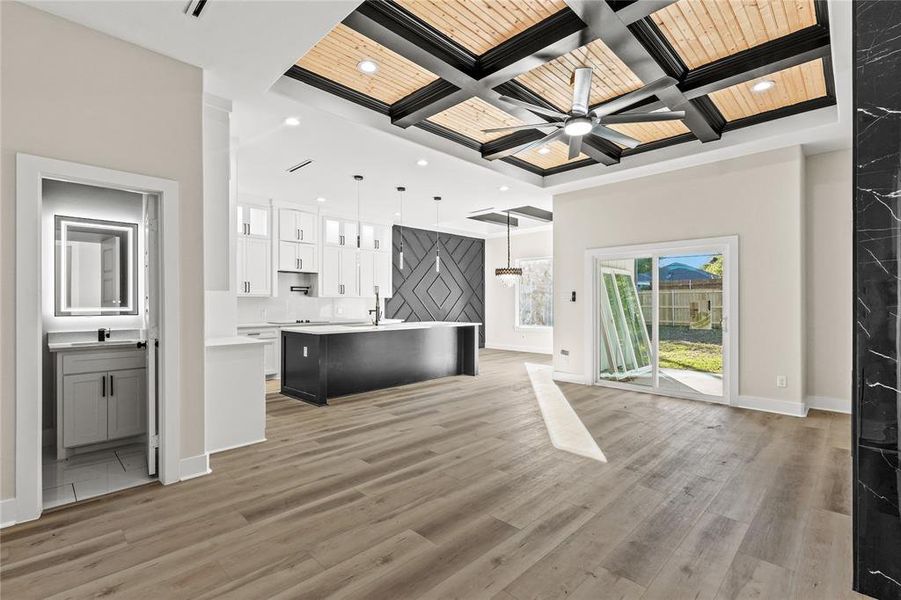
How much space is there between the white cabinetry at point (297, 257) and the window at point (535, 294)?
4.98 meters

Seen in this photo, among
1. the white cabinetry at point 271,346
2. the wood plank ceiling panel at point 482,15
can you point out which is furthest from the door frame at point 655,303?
the white cabinetry at point 271,346

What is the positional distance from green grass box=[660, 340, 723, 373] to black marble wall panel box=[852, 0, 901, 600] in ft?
12.6

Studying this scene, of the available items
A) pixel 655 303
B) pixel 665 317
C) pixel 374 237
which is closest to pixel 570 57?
pixel 655 303

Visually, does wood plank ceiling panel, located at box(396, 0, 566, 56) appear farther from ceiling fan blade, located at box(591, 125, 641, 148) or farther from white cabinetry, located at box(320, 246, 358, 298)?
white cabinetry, located at box(320, 246, 358, 298)

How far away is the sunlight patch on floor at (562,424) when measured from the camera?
3.59m

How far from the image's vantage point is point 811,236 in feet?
16.6

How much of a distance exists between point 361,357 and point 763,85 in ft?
17.2

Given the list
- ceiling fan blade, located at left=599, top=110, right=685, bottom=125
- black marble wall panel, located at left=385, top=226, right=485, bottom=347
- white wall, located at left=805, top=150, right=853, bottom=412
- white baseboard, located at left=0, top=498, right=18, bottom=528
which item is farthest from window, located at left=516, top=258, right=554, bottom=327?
white baseboard, located at left=0, top=498, right=18, bottom=528

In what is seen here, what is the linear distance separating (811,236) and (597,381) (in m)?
3.13

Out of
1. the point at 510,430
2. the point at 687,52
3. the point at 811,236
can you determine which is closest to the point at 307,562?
the point at 510,430

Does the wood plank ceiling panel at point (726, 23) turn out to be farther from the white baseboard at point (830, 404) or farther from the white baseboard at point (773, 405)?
the white baseboard at point (830, 404)

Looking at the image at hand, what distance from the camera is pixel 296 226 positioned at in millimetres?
7504

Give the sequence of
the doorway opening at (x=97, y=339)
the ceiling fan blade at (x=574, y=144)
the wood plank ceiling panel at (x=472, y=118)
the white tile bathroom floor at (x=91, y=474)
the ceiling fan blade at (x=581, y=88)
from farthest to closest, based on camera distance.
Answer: the wood plank ceiling panel at (x=472, y=118) < the ceiling fan blade at (x=574, y=144) < the ceiling fan blade at (x=581, y=88) < the doorway opening at (x=97, y=339) < the white tile bathroom floor at (x=91, y=474)

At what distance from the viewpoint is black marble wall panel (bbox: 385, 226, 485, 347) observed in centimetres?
948
